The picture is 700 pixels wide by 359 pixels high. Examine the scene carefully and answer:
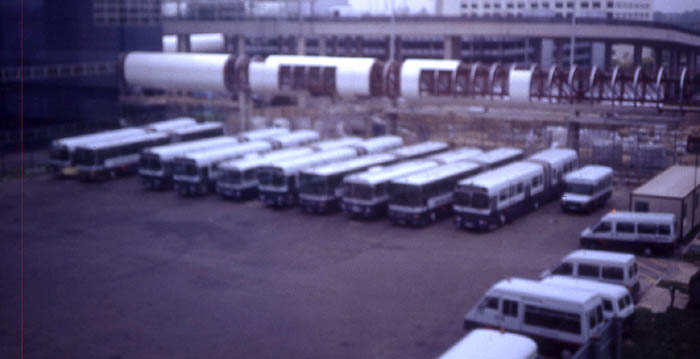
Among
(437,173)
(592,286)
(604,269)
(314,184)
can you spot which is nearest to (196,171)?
(314,184)

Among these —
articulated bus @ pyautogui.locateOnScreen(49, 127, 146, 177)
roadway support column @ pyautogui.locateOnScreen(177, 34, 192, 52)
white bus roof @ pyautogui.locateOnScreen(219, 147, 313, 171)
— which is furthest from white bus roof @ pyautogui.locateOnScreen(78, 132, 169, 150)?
roadway support column @ pyautogui.locateOnScreen(177, 34, 192, 52)

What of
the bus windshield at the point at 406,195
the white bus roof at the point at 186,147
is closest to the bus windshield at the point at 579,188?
the bus windshield at the point at 406,195

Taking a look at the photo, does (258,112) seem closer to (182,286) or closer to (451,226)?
(451,226)

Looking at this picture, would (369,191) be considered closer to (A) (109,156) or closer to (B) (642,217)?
(B) (642,217)

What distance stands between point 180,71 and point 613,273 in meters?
32.5

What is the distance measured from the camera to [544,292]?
44.8ft

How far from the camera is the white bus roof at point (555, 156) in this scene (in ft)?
89.4

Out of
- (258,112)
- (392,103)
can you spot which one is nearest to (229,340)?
(392,103)

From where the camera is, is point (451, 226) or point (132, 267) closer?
point (132, 267)

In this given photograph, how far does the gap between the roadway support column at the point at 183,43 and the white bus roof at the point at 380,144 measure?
26.1 meters

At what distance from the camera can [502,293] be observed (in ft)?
45.5

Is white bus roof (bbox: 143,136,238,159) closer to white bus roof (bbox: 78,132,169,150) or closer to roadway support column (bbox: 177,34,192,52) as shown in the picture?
white bus roof (bbox: 78,132,169,150)

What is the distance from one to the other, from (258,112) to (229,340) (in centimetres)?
3533

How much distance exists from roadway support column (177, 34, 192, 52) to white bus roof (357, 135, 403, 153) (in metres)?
26.1
